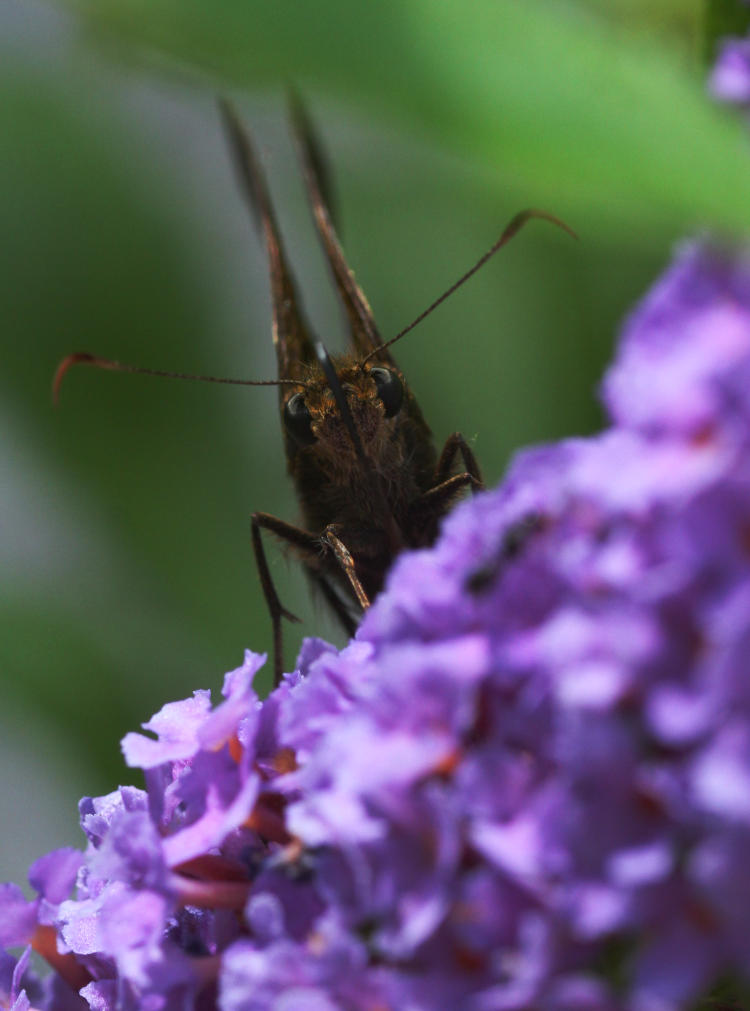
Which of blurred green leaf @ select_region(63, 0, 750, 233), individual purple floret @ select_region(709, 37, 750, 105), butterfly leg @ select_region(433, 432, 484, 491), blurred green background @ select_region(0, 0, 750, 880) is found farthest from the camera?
blurred green background @ select_region(0, 0, 750, 880)

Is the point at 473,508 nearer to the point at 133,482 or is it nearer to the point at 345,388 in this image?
Answer: the point at 345,388

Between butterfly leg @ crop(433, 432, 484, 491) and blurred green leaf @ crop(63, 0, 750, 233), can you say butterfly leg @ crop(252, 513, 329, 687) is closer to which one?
butterfly leg @ crop(433, 432, 484, 491)

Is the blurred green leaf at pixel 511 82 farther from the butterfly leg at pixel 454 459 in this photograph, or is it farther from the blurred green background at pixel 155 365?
the blurred green background at pixel 155 365

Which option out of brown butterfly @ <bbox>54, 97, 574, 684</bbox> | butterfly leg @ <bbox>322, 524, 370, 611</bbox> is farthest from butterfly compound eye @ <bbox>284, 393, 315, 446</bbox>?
butterfly leg @ <bbox>322, 524, 370, 611</bbox>

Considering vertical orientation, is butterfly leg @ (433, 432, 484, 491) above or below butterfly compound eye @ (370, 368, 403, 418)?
below

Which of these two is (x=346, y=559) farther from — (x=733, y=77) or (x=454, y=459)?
(x=733, y=77)

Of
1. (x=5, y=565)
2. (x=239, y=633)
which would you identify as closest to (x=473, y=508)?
(x=239, y=633)
